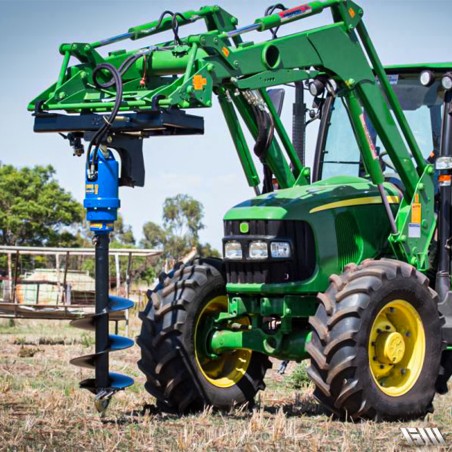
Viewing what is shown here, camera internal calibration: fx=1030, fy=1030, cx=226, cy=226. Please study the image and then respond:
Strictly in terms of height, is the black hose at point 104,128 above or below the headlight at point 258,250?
above

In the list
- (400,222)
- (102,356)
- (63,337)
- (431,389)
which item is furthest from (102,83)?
(63,337)

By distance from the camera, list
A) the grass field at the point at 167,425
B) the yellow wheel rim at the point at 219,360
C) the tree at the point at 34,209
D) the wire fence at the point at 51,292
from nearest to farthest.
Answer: the grass field at the point at 167,425
the yellow wheel rim at the point at 219,360
the wire fence at the point at 51,292
the tree at the point at 34,209

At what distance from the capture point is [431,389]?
8.44 m

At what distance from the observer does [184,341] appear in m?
8.79

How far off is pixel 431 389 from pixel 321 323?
126 cm

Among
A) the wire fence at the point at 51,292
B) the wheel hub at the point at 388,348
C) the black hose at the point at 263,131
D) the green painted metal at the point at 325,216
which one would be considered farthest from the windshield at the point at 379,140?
the wire fence at the point at 51,292

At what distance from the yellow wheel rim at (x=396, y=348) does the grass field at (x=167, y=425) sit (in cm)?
40

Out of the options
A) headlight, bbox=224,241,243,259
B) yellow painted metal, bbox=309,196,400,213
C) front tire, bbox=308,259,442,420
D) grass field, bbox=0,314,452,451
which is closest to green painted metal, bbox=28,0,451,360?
yellow painted metal, bbox=309,196,400,213

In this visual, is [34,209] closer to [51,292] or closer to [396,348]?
[51,292]

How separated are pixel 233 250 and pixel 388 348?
5.02 ft

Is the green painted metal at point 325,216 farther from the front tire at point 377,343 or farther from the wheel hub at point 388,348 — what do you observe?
the wheel hub at point 388,348

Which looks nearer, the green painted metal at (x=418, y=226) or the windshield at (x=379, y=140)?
the green painted metal at (x=418, y=226)

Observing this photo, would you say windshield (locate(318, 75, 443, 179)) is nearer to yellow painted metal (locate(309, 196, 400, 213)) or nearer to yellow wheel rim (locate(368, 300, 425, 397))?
yellow painted metal (locate(309, 196, 400, 213))

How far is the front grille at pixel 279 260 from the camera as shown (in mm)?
8484
